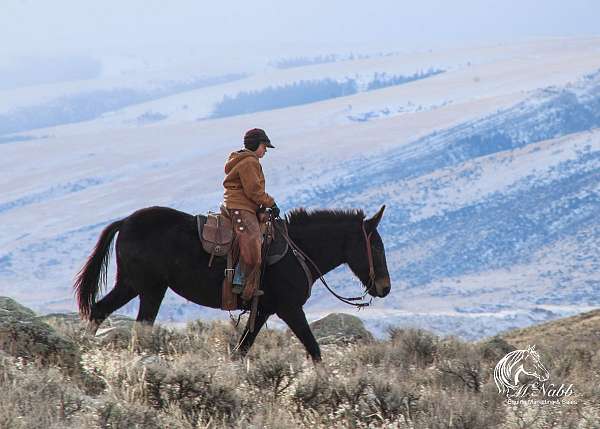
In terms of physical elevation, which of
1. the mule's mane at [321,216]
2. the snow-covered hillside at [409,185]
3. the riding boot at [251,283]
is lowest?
the snow-covered hillside at [409,185]

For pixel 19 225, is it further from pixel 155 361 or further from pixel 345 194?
pixel 155 361

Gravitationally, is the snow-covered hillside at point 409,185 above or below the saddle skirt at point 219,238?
below

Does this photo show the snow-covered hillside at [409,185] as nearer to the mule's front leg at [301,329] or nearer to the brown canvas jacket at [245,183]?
the mule's front leg at [301,329]

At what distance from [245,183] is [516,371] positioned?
8.26ft

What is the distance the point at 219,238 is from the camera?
311 inches

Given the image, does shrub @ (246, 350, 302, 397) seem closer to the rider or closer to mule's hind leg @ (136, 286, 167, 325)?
the rider

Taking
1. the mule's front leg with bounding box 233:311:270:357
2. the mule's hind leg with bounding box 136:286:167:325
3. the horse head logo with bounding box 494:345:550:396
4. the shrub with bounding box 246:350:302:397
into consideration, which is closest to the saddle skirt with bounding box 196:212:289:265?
the mule's front leg with bounding box 233:311:270:357

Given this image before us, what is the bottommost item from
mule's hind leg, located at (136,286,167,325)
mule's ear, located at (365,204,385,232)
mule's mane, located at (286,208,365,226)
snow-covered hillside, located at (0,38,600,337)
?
snow-covered hillside, located at (0,38,600,337)

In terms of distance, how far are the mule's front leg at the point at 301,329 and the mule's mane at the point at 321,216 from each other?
0.87 m

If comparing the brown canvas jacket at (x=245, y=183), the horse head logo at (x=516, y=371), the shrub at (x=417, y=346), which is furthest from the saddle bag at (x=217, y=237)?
the horse head logo at (x=516, y=371)

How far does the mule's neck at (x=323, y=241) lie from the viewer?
27.4ft

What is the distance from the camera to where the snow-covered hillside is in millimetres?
81938

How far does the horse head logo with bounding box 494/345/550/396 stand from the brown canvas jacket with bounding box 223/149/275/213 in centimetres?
220

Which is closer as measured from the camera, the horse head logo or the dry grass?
the dry grass
